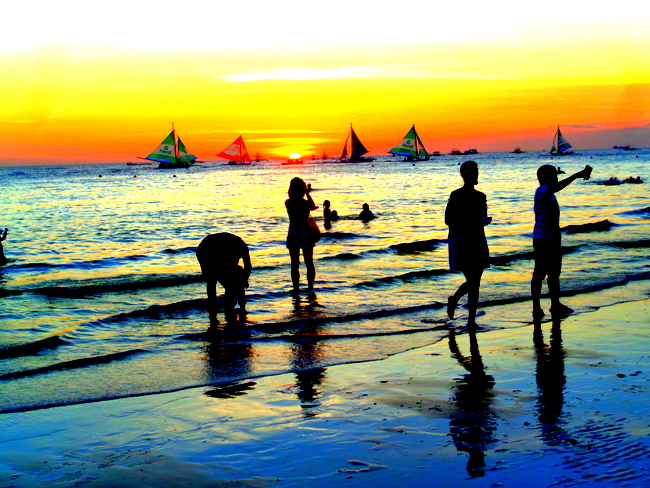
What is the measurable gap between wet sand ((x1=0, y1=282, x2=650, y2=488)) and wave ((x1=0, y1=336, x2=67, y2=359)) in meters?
2.69

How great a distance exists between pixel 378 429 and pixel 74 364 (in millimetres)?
4047

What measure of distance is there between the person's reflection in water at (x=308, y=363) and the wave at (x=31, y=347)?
3.03 metres

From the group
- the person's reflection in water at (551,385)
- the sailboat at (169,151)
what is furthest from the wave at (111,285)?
the sailboat at (169,151)

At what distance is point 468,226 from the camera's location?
7406mm

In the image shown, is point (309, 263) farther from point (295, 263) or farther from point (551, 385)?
point (551, 385)

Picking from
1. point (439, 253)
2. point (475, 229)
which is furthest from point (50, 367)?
point (439, 253)

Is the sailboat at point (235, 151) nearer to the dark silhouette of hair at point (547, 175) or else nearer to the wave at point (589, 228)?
the wave at point (589, 228)

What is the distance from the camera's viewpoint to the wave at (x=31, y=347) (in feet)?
25.5

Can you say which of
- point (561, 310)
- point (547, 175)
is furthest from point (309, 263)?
point (547, 175)

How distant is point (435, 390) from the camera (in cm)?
538

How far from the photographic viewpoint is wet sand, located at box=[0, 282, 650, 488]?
3.82m

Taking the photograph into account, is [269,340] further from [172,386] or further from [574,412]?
[574,412]

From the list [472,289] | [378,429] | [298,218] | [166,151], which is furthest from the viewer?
[166,151]

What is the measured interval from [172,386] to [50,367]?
1.85 metres
